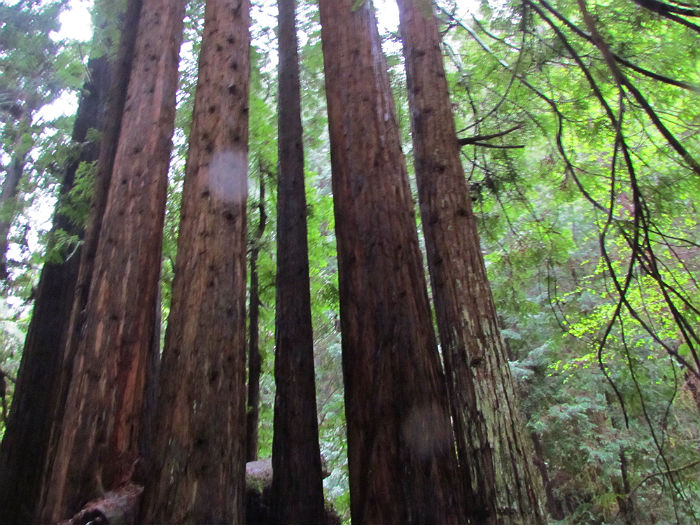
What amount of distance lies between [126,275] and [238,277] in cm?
92

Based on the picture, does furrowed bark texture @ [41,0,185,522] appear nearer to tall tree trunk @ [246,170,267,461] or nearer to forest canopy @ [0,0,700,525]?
forest canopy @ [0,0,700,525]

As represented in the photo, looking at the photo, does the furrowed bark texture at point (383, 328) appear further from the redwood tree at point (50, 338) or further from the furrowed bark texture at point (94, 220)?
the redwood tree at point (50, 338)

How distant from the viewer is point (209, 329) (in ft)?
11.0

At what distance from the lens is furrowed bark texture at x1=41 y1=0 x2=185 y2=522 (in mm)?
3230

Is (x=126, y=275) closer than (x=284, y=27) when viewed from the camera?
Yes

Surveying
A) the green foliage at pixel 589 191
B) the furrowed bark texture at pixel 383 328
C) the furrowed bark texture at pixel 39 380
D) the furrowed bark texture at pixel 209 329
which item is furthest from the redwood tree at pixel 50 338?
the green foliage at pixel 589 191

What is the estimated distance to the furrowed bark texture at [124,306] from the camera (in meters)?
3.23

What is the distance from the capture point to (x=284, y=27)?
21.4 feet

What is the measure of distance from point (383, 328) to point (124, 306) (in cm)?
199

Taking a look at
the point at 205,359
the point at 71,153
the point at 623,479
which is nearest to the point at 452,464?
the point at 205,359

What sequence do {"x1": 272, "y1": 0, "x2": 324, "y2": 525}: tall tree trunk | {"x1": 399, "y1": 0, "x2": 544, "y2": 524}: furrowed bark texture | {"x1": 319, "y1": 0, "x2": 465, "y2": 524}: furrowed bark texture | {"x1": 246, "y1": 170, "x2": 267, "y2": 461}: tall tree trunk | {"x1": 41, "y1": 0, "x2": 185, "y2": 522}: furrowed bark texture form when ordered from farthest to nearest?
{"x1": 246, "y1": 170, "x2": 267, "y2": 461}: tall tree trunk, {"x1": 272, "y1": 0, "x2": 324, "y2": 525}: tall tree trunk, {"x1": 41, "y1": 0, "x2": 185, "y2": 522}: furrowed bark texture, {"x1": 319, "y1": 0, "x2": 465, "y2": 524}: furrowed bark texture, {"x1": 399, "y1": 0, "x2": 544, "y2": 524}: furrowed bark texture

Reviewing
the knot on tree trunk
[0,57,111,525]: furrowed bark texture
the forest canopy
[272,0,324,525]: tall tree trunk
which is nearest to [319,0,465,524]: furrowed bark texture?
the forest canopy

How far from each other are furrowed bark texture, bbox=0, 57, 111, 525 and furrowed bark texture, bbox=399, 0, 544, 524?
4.18 meters

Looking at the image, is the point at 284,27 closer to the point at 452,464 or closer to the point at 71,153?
the point at 71,153
